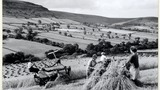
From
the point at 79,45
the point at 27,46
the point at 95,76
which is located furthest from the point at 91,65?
the point at 27,46

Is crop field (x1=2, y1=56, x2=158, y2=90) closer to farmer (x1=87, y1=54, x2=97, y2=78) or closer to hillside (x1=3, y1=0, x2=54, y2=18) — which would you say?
farmer (x1=87, y1=54, x2=97, y2=78)

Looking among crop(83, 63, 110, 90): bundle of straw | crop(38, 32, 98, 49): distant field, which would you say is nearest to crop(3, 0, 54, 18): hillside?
crop(38, 32, 98, 49): distant field

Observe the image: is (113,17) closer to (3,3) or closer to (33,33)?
(33,33)

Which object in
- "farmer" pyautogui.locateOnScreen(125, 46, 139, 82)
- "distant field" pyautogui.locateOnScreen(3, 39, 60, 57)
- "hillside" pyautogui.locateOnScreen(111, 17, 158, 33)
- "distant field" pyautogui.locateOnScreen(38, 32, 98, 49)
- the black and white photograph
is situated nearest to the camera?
"distant field" pyautogui.locateOnScreen(3, 39, 60, 57)

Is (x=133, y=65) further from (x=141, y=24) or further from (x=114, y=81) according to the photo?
(x=141, y=24)

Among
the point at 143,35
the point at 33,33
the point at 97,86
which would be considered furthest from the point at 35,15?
the point at 143,35

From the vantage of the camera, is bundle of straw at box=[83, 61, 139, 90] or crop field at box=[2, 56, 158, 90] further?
bundle of straw at box=[83, 61, 139, 90]

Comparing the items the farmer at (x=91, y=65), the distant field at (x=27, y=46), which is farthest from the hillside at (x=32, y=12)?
the farmer at (x=91, y=65)

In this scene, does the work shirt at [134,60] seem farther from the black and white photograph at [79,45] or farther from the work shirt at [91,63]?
the work shirt at [91,63]
